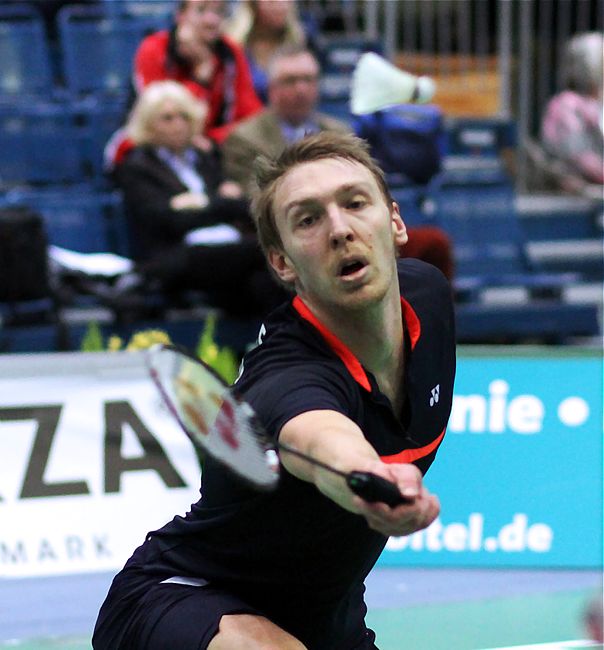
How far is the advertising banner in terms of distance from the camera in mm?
5273

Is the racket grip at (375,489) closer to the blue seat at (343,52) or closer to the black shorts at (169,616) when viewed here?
the black shorts at (169,616)

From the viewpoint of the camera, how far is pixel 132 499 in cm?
532

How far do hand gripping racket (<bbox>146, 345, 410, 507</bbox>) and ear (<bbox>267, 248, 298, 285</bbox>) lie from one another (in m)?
0.28

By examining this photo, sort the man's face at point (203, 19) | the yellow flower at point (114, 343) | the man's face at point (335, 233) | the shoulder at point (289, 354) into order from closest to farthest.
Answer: the shoulder at point (289, 354)
the man's face at point (335, 233)
the yellow flower at point (114, 343)
the man's face at point (203, 19)

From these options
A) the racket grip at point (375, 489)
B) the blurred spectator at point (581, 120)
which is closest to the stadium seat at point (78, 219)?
the blurred spectator at point (581, 120)

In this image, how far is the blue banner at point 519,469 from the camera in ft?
18.0

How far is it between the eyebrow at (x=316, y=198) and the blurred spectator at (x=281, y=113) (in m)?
4.31

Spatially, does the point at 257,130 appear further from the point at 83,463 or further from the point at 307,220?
the point at 307,220

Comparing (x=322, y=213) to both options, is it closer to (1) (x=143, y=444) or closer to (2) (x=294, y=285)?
(2) (x=294, y=285)

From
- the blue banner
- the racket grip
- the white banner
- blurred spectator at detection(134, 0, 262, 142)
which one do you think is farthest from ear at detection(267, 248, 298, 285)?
blurred spectator at detection(134, 0, 262, 142)

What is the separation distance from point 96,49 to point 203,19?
4.78 ft

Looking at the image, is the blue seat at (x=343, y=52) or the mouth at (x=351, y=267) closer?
the mouth at (x=351, y=267)

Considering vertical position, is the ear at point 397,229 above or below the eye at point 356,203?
below

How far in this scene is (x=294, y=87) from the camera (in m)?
6.98
